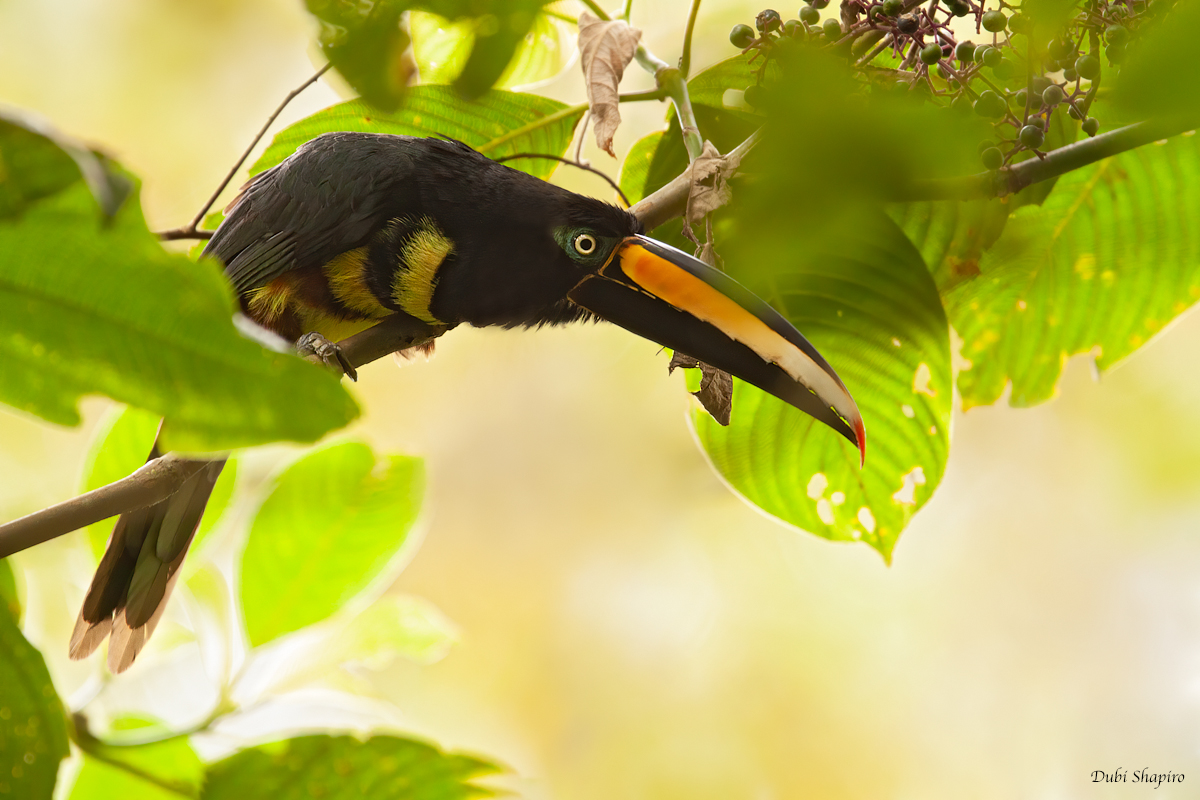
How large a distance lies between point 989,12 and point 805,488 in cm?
43

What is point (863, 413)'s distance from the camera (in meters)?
0.84

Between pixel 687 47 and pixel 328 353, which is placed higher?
pixel 687 47

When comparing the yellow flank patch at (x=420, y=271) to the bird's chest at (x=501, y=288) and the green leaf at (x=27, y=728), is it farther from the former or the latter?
the green leaf at (x=27, y=728)

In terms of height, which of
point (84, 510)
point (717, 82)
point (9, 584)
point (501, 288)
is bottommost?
point (9, 584)

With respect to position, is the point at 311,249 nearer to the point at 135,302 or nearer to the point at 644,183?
the point at 644,183

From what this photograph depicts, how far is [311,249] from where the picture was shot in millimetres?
924

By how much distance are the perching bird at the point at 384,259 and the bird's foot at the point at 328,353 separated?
0.11 metres

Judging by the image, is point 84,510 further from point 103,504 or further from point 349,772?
point 349,772

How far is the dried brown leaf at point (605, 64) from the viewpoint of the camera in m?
0.73

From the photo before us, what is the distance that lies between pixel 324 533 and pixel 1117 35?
84 cm

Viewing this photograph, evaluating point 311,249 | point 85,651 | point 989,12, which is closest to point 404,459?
point 311,249

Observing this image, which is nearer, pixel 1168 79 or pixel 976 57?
pixel 1168 79
